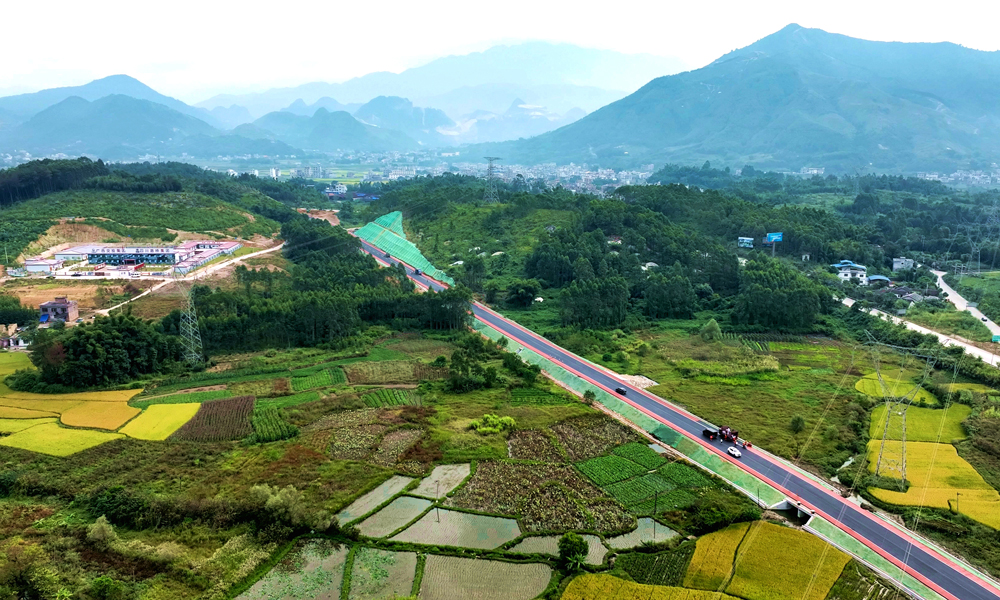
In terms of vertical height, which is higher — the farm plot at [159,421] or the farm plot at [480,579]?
the farm plot at [159,421]

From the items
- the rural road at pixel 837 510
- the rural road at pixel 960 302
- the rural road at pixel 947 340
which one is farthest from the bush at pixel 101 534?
the rural road at pixel 960 302

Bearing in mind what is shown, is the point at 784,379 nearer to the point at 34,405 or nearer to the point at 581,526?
the point at 581,526

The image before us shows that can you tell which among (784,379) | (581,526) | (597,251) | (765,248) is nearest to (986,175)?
(765,248)

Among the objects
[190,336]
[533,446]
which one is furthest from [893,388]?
[190,336]

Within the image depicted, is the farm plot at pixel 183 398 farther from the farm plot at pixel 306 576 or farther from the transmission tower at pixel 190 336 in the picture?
the farm plot at pixel 306 576

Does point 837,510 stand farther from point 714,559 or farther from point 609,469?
point 609,469

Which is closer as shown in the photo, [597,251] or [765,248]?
[597,251]

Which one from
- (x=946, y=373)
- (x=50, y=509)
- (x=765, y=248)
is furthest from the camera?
(x=765, y=248)
